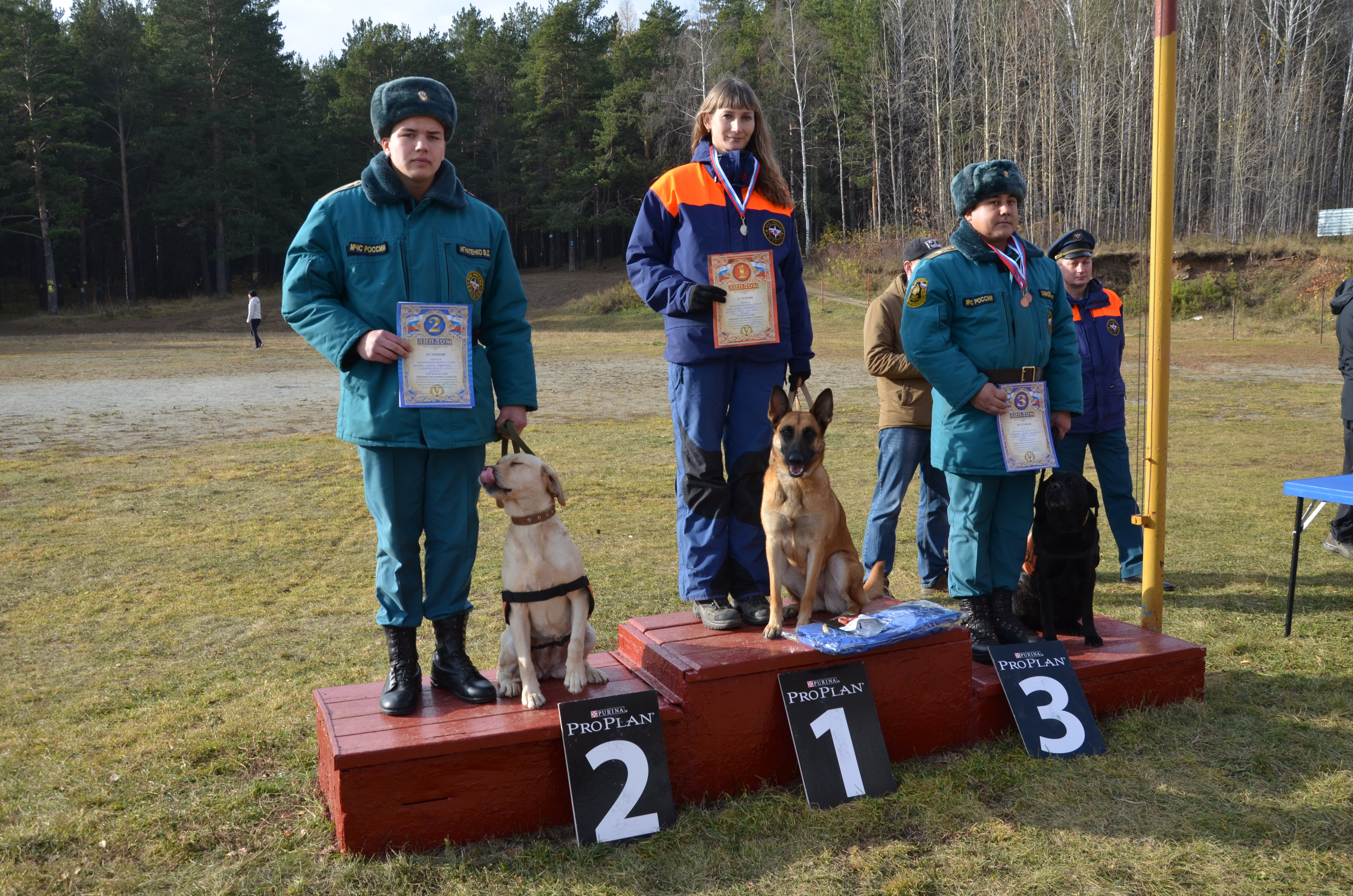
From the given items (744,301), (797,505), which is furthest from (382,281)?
(797,505)

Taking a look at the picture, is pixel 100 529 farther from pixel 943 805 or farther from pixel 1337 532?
pixel 1337 532

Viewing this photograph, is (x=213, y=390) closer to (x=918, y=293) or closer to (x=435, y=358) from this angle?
(x=435, y=358)

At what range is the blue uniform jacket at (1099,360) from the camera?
552cm

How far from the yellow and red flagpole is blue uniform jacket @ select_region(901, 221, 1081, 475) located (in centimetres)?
61

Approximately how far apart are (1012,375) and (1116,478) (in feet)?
7.97

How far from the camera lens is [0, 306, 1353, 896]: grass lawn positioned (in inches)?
108

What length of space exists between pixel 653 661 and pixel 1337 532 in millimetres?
5525

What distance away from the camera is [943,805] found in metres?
3.13

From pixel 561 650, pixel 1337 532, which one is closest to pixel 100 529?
pixel 561 650

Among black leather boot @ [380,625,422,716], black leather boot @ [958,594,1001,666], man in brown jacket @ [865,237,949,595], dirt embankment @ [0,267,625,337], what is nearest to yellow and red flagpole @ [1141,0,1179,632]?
black leather boot @ [958,594,1001,666]

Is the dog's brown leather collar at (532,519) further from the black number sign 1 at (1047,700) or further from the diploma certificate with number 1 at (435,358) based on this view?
the black number sign 1 at (1047,700)

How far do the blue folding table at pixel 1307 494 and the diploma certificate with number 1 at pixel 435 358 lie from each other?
159 inches

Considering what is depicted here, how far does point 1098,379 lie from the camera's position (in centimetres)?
554

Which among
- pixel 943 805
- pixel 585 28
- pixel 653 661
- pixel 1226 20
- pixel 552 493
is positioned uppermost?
pixel 585 28
